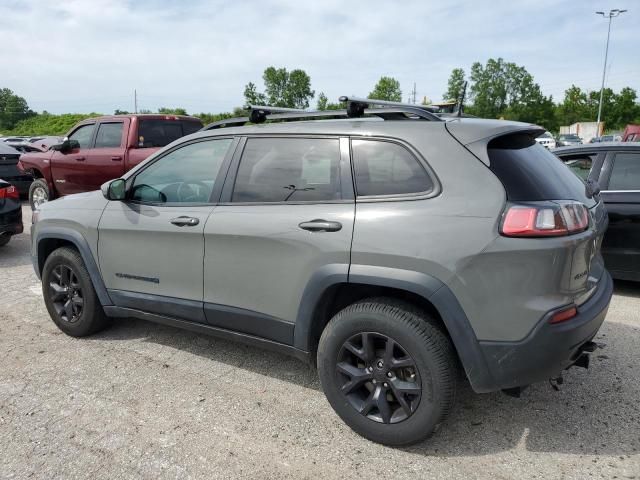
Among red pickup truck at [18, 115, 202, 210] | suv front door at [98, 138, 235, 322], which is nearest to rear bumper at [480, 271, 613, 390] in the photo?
suv front door at [98, 138, 235, 322]

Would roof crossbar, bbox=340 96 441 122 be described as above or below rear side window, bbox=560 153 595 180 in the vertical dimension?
above

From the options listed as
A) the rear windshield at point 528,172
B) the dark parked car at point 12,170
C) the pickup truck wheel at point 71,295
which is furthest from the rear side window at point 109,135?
the rear windshield at point 528,172

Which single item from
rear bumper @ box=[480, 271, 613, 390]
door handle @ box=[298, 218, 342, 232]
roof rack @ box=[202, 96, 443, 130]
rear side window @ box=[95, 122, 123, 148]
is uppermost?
roof rack @ box=[202, 96, 443, 130]

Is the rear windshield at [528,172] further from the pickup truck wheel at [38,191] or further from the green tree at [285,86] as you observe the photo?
the green tree at [285,86]

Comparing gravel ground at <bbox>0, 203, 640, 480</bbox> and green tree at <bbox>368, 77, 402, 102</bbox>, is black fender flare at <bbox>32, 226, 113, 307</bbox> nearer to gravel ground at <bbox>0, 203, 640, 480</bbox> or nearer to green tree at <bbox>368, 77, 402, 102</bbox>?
gravel ground at <bbox>0, 203, 640, 480</bbox>

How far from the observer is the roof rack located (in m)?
2.96

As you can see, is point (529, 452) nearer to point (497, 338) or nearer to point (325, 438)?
point (497, 338)

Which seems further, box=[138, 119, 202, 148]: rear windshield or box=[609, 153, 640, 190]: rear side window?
box=[138, 119, 202, 148]: rear windshield

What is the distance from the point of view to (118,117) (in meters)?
9.21

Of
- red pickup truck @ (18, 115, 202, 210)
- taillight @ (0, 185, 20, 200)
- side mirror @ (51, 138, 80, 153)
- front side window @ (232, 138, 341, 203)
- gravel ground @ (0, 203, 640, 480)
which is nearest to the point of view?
gravel ground @ (0, 203, 640, 480)

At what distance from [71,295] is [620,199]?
5255 mm

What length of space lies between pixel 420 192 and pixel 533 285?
702 mm

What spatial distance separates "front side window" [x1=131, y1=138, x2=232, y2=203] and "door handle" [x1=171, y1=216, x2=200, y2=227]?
155 millimetres

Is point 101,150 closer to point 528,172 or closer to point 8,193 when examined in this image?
point 8,193
